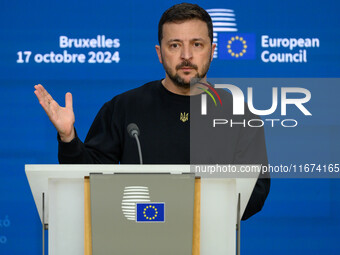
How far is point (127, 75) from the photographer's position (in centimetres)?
339

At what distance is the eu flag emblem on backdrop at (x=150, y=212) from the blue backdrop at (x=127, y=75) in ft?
6.29

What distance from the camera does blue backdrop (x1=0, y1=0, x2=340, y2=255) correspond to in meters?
3.37

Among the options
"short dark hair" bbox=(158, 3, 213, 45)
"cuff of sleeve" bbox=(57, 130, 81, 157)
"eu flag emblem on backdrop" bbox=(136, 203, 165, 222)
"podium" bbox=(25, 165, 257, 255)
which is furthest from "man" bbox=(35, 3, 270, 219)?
"eu flag emblem on backdrop" bbox=(136, 203, 165, 222)

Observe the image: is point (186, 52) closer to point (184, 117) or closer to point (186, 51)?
point (186, 51)

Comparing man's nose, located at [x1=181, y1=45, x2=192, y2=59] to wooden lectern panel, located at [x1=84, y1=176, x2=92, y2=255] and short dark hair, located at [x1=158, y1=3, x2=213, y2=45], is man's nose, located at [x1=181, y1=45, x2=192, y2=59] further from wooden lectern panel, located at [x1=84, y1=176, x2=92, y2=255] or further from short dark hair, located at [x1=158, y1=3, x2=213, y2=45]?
wooden lectern panel, located at [x1=84, y1=176, x2=92, y2=255]

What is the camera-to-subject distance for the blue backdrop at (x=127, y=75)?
3.37 meters

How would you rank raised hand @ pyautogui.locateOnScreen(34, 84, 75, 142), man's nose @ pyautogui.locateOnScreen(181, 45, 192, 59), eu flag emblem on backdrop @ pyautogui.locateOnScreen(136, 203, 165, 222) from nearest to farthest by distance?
eu flag emblem on backdrop @ pyautogui.locateOnScreen(136, 203, 165, 222) < raised hand @ pyautogui.locateOnScreen(34, 84, 75, 142) < man's nose @ pyautogui.locateOnScreen(181, 45, 192, 59)

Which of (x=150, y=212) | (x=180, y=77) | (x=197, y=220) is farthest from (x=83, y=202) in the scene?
(x=180, y=77)

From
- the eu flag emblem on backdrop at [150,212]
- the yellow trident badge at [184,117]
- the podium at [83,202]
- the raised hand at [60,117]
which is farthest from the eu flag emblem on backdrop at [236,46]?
the eu flag emblem on backdrop at [150,212]

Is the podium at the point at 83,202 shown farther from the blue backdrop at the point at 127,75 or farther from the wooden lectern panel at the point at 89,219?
the blue backdrop at the point at 127,75

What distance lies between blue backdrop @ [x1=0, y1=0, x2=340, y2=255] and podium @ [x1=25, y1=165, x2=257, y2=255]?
1.82 metres

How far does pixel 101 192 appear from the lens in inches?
59.1

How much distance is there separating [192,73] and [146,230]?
1067mm

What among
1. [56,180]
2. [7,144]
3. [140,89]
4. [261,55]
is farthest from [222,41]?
[56,180]
